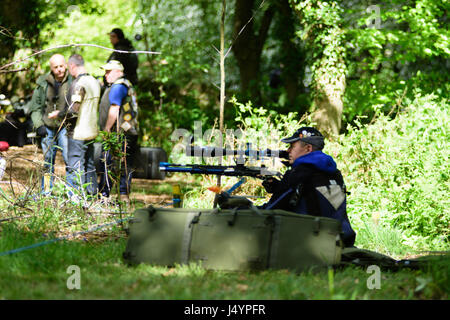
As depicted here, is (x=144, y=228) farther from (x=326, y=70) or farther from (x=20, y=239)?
(x=326, y=70)

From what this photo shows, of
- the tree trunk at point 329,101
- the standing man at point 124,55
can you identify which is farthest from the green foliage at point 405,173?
the standing man at point 124,55

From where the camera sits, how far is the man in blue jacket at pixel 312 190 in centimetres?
509

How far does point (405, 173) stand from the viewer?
8117 mm

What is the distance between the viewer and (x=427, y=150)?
8039mm

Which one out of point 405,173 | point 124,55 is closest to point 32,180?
point 124,55

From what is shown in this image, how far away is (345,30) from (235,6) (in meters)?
4.36

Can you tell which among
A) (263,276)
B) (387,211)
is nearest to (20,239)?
(263,276)

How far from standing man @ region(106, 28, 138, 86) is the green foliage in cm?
370

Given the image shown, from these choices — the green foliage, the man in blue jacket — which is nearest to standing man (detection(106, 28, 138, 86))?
the green foliage

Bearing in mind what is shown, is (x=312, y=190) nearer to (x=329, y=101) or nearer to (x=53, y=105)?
(x=53, y=105)

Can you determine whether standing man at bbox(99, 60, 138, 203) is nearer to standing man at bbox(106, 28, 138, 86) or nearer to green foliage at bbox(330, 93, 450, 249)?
standing man at bbox(106, 28, 138, 86)

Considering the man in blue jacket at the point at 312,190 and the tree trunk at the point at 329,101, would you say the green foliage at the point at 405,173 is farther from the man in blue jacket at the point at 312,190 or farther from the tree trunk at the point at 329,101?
the man in blue jacket at the point at 312,190

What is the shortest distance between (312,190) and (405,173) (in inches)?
133

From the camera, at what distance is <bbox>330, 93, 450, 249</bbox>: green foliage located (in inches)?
274
